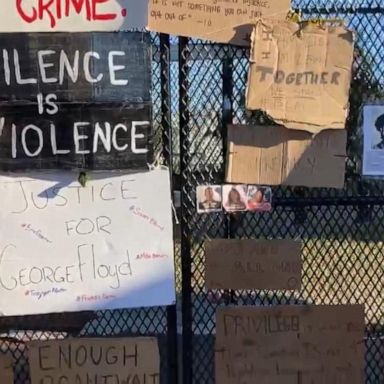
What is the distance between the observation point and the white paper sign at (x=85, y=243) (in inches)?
140

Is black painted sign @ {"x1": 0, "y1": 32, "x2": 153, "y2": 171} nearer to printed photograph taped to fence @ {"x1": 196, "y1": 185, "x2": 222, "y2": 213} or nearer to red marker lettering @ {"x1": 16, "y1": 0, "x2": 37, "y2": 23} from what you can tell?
red marker lettering @ {"x1": 16, "y1": 0, "x2": 37, "y2": 23}

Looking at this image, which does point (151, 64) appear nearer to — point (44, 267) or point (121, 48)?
point (121, 48)

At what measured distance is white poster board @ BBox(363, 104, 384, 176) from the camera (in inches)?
144

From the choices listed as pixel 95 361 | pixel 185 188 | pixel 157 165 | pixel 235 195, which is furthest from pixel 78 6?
pixel 95 361

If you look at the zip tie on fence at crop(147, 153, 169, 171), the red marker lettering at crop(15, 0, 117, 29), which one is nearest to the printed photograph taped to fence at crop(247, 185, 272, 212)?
the zip tie on fence at crop(147, 153, 169, 171)

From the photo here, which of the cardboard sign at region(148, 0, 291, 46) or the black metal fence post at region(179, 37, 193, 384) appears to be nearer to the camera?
the cardboard sign at region(148, 0, 291, 46)

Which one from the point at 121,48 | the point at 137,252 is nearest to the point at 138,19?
the point at 121,48

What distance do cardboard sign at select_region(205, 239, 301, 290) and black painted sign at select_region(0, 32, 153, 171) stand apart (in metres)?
0.60

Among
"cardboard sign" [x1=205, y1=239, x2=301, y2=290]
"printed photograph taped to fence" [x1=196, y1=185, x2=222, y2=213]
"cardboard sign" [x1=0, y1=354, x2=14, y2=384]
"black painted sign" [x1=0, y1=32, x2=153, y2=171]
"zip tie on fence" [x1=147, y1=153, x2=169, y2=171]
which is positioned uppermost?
"black painted sign" [x1=0, y1=32, x2=153, y2=171]

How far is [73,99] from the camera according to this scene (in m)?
3.48

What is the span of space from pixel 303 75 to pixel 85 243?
1.18 m

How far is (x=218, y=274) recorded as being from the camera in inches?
147

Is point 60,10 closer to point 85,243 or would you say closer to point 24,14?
point 24,14

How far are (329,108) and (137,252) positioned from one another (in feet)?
3.39
